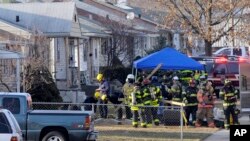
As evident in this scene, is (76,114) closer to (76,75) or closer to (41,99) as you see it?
(41,99)

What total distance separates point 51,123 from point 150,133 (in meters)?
5.34

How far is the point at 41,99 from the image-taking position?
2855cm

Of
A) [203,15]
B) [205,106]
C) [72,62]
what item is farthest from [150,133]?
[203,15]

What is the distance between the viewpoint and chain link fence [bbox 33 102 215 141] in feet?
73.4

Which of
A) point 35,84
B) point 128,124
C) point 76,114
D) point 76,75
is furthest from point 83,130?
point 76,75

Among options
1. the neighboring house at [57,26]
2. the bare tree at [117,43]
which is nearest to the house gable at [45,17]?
the neighboring house at [57,26]

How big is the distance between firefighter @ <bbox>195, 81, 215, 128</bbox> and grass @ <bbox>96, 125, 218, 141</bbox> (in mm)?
713

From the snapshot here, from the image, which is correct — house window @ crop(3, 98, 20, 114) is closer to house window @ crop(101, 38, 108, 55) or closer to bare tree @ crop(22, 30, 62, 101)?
bare tree @ crop(22, 30, 62, 101)

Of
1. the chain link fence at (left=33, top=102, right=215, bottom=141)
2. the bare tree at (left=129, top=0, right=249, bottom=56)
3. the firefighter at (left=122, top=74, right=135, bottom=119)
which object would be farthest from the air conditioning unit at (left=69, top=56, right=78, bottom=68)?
the firefighter at (left=122, top=74, right=135, bottom=119)

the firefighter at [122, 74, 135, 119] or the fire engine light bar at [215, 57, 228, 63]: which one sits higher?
the fire engine light bar at [215, 57, 228, 63]

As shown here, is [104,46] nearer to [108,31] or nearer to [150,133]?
[108,31]

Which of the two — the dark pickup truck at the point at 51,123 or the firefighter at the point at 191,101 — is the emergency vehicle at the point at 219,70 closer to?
the firefighter at the point at 191,101

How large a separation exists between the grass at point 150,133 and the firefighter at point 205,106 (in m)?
0.71

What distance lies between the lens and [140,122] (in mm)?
25000
